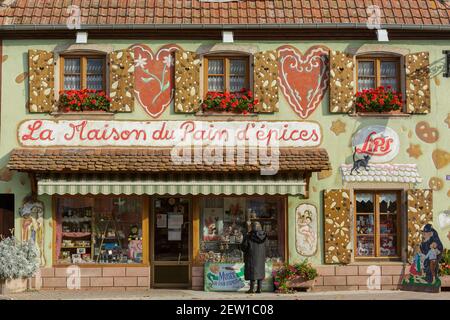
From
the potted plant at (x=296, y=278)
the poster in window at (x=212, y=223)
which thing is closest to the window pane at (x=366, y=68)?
the poster in window at (x=212, y=223)

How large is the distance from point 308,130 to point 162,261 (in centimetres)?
438

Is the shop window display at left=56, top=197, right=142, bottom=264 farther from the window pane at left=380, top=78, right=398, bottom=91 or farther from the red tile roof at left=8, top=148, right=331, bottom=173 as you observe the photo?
the window pane at left=380, top=78, right=398, bottom=91

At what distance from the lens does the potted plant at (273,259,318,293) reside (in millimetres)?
18438

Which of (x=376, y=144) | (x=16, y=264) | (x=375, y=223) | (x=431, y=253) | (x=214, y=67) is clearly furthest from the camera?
(x=214, y=67)

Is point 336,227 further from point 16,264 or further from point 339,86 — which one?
point 16,264

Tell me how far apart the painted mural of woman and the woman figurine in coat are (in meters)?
3.53

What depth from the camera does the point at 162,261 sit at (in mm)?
19141

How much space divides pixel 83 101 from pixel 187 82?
2.33 meters

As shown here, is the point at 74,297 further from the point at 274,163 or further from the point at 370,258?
the point at 370,258

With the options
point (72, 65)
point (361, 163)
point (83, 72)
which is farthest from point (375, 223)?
point (72, 65)

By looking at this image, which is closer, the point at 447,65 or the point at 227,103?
the point at 227,103

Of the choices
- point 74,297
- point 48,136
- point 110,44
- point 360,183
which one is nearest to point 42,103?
point 48,136

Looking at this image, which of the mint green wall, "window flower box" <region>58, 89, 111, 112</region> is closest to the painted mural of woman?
the mint green wall

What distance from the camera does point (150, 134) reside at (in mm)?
18844
